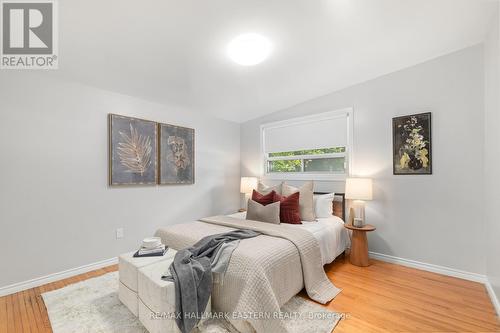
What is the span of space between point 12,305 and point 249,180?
10.7 ft

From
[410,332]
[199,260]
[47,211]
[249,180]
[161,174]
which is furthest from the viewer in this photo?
[249,180]

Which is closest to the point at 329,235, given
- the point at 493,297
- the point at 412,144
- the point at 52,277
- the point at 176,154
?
the point at 493,297

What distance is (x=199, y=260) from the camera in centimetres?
186

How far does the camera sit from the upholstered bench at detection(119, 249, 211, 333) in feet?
5.06

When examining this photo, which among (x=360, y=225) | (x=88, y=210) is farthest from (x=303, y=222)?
(x=88, y=210)

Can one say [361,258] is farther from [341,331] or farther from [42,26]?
[42,26]

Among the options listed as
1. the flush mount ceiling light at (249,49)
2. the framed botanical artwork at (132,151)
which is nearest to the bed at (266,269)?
the framed botanical artwork at (132,151)

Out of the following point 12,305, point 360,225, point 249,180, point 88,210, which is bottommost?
point 12,305

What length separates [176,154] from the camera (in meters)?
3.69

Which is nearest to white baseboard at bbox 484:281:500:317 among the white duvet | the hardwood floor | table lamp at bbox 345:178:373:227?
the hardwood floor

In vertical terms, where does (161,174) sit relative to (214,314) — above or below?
above

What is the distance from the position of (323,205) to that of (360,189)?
21.4 inches

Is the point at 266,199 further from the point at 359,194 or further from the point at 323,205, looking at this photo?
the point at 359,194

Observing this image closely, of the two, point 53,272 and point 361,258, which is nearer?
point 53,272
